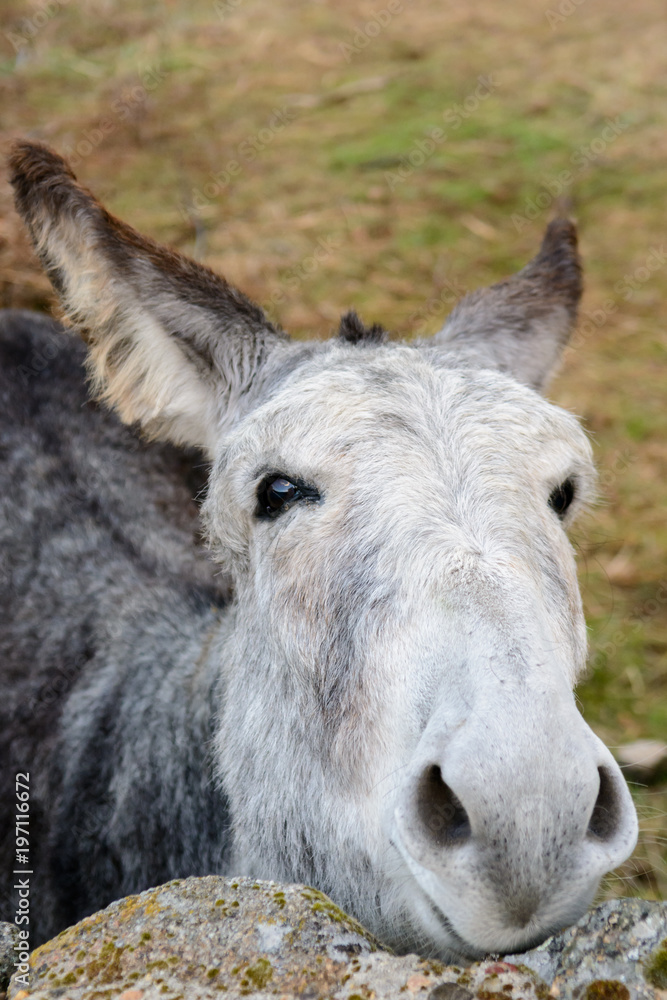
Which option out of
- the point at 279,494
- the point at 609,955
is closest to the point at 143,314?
the point at 279,494

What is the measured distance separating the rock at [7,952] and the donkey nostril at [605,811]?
3.89ft

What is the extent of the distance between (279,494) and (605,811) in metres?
1.20

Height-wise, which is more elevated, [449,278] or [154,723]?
[154,723]

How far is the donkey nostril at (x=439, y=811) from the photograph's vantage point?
1577 millimetres

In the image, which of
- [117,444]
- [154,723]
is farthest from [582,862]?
[117,444]

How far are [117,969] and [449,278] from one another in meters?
7.14

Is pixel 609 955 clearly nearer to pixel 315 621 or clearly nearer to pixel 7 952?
pixel 315 621

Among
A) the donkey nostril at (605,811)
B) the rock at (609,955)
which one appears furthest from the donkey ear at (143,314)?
the rock at (609,955)

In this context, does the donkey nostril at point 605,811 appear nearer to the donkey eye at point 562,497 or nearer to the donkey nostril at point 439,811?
the donkey nostril at point 439,811

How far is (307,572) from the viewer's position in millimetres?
2188

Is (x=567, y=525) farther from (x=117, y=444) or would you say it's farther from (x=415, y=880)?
(x=117, y=444)

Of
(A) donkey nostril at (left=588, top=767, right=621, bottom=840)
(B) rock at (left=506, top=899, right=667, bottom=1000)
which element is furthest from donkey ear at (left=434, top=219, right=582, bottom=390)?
(B) rock at (left=506, top=899, right=667, bottom=1000)

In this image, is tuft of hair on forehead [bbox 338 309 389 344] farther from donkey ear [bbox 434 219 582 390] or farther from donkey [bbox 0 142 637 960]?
donkey ear [bbox 434 219 582 390]

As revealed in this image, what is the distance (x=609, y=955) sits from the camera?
1395 millimetres
